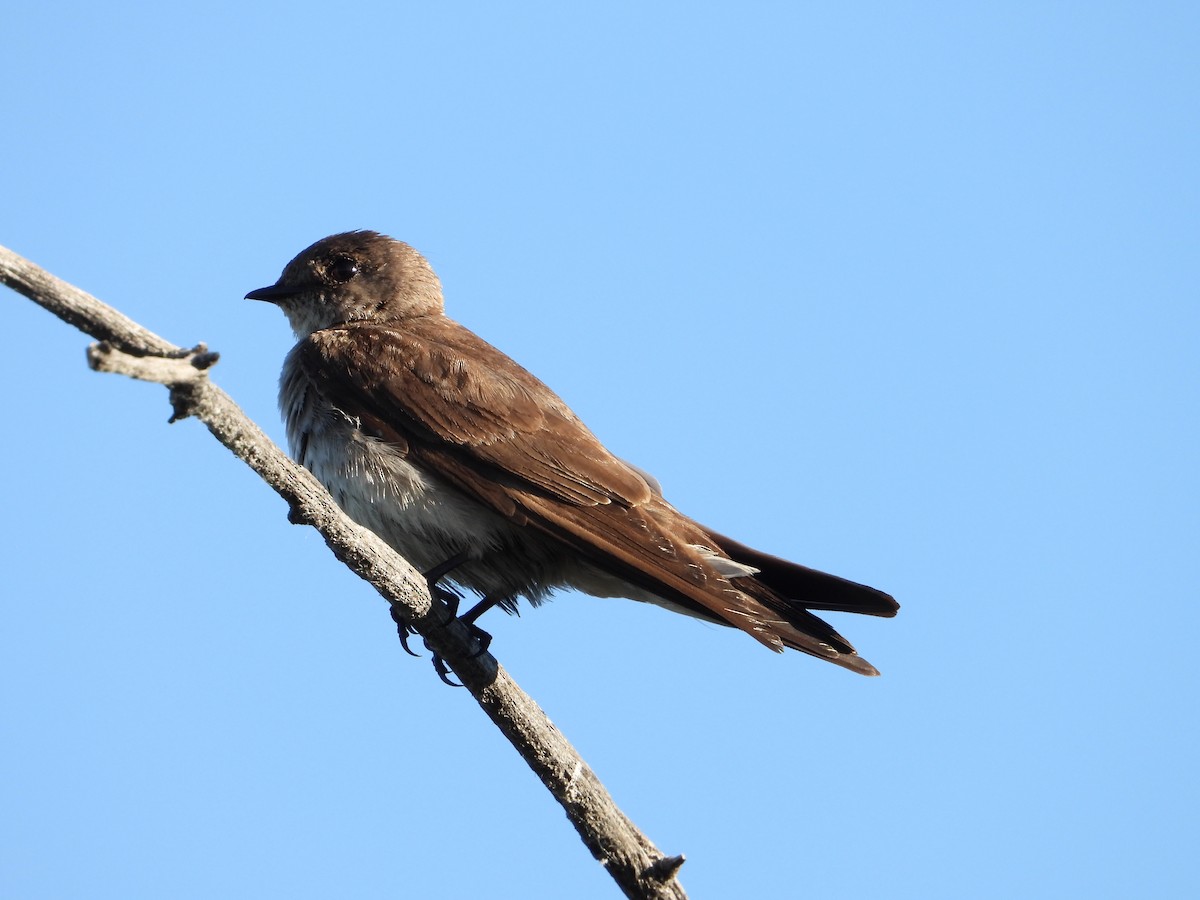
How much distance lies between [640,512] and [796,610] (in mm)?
865

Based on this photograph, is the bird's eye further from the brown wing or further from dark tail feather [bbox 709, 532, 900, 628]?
dark tail feather [bbox 709, 532, 900, 628]

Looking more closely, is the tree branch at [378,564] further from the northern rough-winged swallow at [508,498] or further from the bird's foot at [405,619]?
the northern rough-winged swallow at [508,498]

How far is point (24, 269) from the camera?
3.62m

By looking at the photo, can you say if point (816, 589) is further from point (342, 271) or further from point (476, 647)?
point (342, 271)

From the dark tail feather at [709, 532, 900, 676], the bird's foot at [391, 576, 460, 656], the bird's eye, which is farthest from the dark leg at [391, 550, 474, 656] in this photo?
the bird's eye

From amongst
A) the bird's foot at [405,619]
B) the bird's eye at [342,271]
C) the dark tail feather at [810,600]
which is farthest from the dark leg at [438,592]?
the bird's eye at [342,271]

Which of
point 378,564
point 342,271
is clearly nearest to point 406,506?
point 378,564

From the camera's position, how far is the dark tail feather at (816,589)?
606 centimetres

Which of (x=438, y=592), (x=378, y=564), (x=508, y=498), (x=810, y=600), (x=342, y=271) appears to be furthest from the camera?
(x=342, y=271)

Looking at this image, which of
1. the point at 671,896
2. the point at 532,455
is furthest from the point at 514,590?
the point at 671,896

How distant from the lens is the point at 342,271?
773cm

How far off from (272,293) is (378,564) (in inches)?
134

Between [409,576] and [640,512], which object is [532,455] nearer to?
[640,512]

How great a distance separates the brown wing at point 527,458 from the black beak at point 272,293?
1.03 metres
